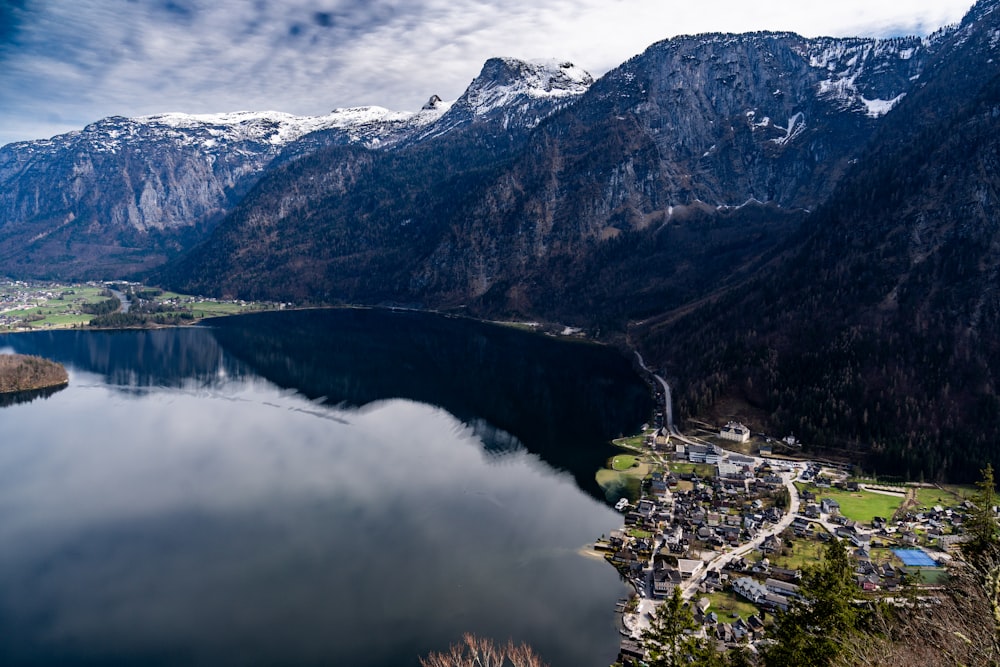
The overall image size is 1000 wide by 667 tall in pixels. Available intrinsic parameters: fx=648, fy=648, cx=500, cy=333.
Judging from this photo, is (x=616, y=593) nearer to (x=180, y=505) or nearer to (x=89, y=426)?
(x=180, y=505)

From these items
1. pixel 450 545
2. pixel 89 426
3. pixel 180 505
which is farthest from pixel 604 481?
pixel 89 426

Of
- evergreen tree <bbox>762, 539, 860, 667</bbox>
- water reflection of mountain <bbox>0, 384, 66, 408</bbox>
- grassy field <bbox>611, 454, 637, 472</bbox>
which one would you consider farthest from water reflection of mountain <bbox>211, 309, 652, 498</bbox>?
evergreen tree <bbox>762, 539, 860, 667</bbox>

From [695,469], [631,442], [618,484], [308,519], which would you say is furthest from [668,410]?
[308,519]

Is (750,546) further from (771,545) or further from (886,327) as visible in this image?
(886,327)

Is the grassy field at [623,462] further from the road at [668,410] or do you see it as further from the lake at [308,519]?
the road at [668,410]

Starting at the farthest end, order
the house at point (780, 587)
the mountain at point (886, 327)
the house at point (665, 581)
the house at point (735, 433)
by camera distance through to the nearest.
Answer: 1. the house at point (735, 433)
2. the mountain at point (886, 327)
3. the house at point (665, 581)
4. the house at point (780, 587)

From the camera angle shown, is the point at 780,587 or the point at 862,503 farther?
the point at 862,503

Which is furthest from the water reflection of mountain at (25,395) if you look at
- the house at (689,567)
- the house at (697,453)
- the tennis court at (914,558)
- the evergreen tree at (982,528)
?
the evergreen tree at (982,528)
